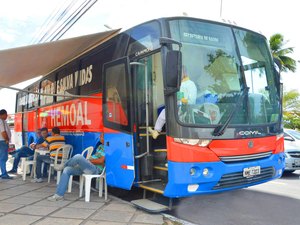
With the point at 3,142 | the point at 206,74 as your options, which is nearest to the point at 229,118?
the point at 206,74

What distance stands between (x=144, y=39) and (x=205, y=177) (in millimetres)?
2572

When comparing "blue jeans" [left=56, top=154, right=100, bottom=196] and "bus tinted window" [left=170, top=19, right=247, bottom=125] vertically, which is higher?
"bus tinted window" [left=170, top=19, right=247, bottom=125]

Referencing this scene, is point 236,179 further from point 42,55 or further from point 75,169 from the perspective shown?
point 42,55

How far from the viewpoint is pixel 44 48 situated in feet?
23.3

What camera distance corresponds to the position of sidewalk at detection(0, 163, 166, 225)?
495 cm

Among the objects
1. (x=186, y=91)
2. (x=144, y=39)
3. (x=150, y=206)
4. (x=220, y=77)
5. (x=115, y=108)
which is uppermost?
(x=144, y=39)

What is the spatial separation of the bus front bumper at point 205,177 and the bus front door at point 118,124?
1064 mm

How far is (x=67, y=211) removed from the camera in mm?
5500

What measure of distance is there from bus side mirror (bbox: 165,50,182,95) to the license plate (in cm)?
177

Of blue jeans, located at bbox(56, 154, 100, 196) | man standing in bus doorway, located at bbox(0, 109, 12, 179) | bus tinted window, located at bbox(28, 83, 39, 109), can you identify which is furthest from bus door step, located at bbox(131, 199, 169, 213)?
bus tinted window, located at bbox(28, 83, 39, 109)

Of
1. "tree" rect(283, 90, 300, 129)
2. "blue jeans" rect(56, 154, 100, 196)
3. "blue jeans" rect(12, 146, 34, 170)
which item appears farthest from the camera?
"tree" rect(283, 90, 300, 129)

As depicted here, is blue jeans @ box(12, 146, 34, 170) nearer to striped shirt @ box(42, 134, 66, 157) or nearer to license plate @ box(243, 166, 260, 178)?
striped shirt @ box(42, 134, 66, 157)

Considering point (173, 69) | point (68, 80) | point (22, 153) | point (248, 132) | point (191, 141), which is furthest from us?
point (22, 153)

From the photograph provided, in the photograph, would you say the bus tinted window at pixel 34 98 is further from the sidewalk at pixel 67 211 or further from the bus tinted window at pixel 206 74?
the bus tinted window at pixel 206 74
